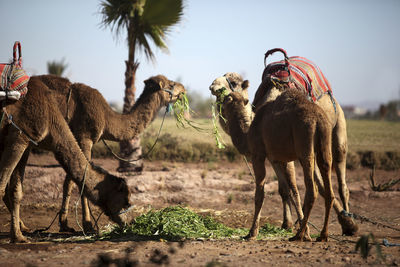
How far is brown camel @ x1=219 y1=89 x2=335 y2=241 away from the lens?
5914 mm

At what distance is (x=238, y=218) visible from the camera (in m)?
9.41

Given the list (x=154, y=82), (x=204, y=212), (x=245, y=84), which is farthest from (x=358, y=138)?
(x=154, y=82)

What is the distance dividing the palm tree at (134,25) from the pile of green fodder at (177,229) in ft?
19.9

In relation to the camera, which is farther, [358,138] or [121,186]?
[358,138]

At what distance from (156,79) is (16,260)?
5512 mm

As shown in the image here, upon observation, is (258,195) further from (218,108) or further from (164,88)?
(164,88)

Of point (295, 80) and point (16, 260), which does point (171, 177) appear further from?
point (16, 260)

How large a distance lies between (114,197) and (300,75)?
4336 millimetres

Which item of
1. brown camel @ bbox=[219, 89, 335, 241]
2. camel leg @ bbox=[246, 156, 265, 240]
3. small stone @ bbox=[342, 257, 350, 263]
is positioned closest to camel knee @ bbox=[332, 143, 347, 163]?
brown camel @ bbox=[219, 89, 335, 241]

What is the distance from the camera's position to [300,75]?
8438mm

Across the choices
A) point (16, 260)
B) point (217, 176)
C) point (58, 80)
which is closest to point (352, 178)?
point (217, 176)

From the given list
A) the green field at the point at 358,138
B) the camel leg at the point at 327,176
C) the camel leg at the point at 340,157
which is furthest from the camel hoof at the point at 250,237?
the green field at the point at 358,138

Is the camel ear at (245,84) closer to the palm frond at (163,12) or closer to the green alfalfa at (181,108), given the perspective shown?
the green alfalfa at (181,108)

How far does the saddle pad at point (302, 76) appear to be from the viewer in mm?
8258
